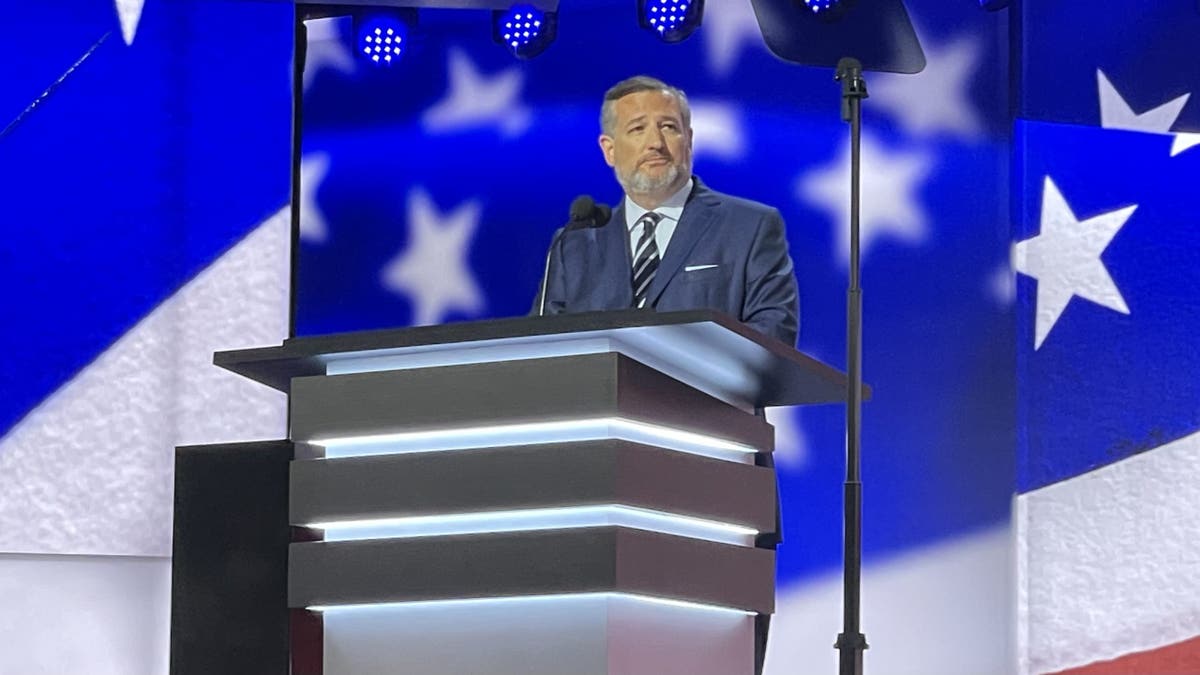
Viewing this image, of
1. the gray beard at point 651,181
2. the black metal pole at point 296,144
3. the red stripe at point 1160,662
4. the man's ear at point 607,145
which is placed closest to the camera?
the gray beard at point 651,181

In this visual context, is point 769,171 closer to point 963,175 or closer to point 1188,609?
point 963,175

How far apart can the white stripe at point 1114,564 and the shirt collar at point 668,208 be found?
62.9 inches

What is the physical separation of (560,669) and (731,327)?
21.5 inches

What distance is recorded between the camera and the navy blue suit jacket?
10.4ft

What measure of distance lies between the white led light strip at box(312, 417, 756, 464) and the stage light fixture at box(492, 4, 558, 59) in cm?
238

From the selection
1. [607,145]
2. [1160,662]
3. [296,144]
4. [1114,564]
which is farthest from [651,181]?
[296,144]

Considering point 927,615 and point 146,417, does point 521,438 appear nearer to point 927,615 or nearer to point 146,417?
point 927,615

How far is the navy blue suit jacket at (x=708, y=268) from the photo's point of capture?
3.18 meters

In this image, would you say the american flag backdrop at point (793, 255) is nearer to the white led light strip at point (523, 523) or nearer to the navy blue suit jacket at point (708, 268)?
the navy blue suit jacket at point (708, 268)

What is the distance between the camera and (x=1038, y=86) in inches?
184

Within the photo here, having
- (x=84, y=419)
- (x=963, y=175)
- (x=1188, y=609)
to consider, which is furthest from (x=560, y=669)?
(x=84, y=419)

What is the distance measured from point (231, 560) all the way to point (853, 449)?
110 cm

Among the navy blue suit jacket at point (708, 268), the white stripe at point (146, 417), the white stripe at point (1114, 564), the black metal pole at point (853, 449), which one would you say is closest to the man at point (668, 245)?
the navy blue suit jacket at point (708, 268)

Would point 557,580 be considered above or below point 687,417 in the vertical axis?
below
